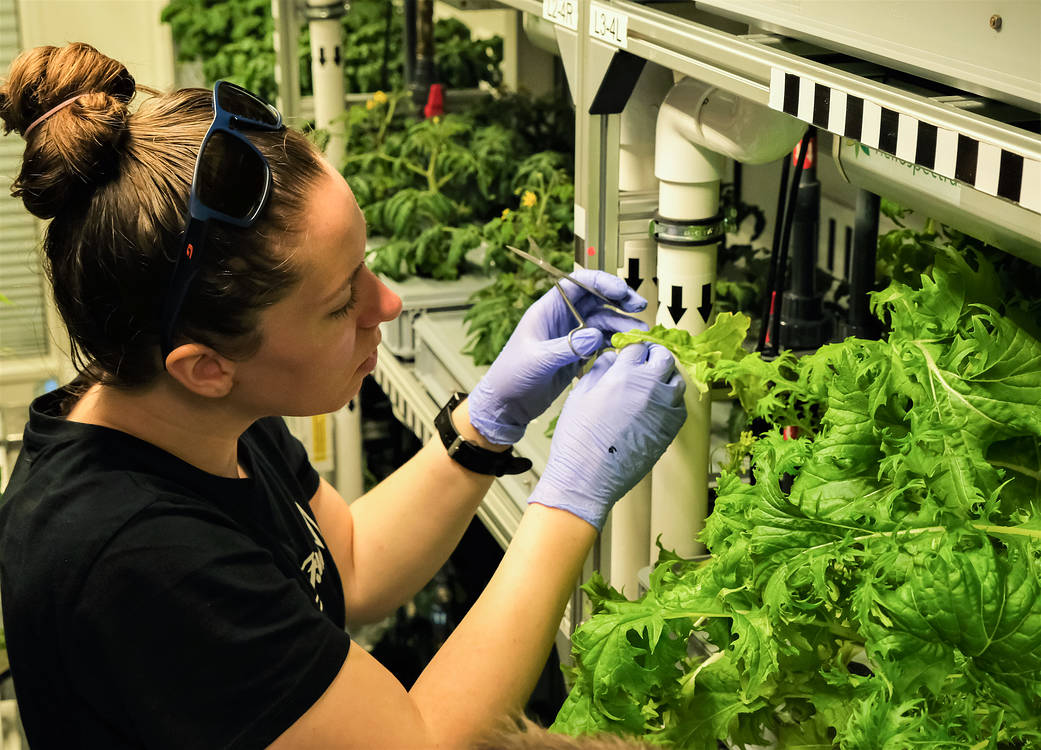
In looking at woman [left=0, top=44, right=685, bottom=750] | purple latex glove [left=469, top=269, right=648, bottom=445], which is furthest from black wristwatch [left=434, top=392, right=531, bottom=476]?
woman [left=0, top=44, right=685, bottom=750]

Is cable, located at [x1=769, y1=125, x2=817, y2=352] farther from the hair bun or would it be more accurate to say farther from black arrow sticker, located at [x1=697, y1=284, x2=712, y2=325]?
the hair bun

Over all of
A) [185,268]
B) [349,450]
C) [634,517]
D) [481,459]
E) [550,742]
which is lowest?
[349,450]

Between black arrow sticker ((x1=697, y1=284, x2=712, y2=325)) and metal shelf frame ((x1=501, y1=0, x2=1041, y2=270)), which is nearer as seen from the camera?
metal shelf frame ((x1=501, y1=0, x2=1041, y2=270))

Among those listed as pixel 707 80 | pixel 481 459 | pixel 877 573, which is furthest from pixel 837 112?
pixel 481 459

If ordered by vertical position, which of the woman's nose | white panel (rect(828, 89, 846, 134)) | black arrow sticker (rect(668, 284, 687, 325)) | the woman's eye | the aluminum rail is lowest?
black arrow sticker (rect(668, 284, 687, 325))

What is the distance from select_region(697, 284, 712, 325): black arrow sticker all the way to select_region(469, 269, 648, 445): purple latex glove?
3.6 inches

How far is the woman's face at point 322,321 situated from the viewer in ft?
3.97

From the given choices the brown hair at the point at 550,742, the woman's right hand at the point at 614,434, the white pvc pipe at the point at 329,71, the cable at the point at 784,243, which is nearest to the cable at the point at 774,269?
the cable at the point at 784,243

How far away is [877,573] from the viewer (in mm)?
1026

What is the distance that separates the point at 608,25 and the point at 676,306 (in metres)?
0.40

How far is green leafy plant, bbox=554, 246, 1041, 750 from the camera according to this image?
97 cm

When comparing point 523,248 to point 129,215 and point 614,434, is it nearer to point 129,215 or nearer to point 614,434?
point 614,434

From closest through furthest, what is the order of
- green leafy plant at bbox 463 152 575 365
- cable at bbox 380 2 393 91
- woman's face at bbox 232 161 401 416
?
woman's face at bbox 232 161 401 416, green leafy plant at bbox 463 152 575 365, cable at bbox 380 2 393 91

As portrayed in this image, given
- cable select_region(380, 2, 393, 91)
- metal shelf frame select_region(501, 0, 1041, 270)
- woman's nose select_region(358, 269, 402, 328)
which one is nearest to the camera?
metal shelf frame select_region(501, 0, 1041, 270)
